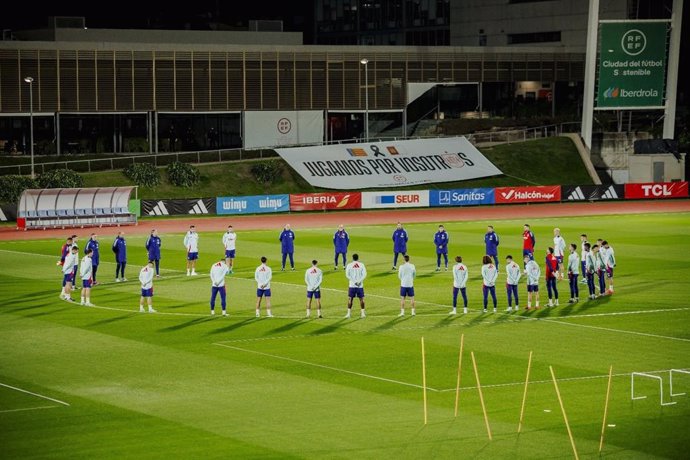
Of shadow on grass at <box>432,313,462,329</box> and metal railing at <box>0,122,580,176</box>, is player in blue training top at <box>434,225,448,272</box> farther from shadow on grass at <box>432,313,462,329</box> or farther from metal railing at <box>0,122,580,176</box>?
metal railing at <box>0,122,580,176</box>

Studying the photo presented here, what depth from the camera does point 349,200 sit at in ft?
260

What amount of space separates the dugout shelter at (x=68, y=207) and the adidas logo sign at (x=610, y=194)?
34051 mm

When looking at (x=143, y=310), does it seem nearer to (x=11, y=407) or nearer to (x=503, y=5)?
(x=11, y=407)

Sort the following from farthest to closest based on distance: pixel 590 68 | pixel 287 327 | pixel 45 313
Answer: pixel 590 68 → pixel 45 313 → pixel 287 327

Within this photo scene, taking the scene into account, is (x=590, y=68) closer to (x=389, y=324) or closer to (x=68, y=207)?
(x=68, y=207)

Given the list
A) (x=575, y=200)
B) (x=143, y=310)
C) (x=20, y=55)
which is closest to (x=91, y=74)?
(x=20, y=55)

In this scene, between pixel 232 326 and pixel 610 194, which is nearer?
pixel 232 326

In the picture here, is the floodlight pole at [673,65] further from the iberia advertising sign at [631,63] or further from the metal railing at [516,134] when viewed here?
the metal railing at [516,134]

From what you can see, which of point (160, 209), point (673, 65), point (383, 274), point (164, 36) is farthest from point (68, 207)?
point (673, 65)

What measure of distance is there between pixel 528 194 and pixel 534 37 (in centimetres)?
3821

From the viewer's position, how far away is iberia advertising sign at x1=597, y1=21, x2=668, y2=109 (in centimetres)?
8488

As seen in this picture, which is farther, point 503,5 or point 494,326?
point 503,5

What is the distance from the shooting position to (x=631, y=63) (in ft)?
281

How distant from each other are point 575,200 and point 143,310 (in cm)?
5148
